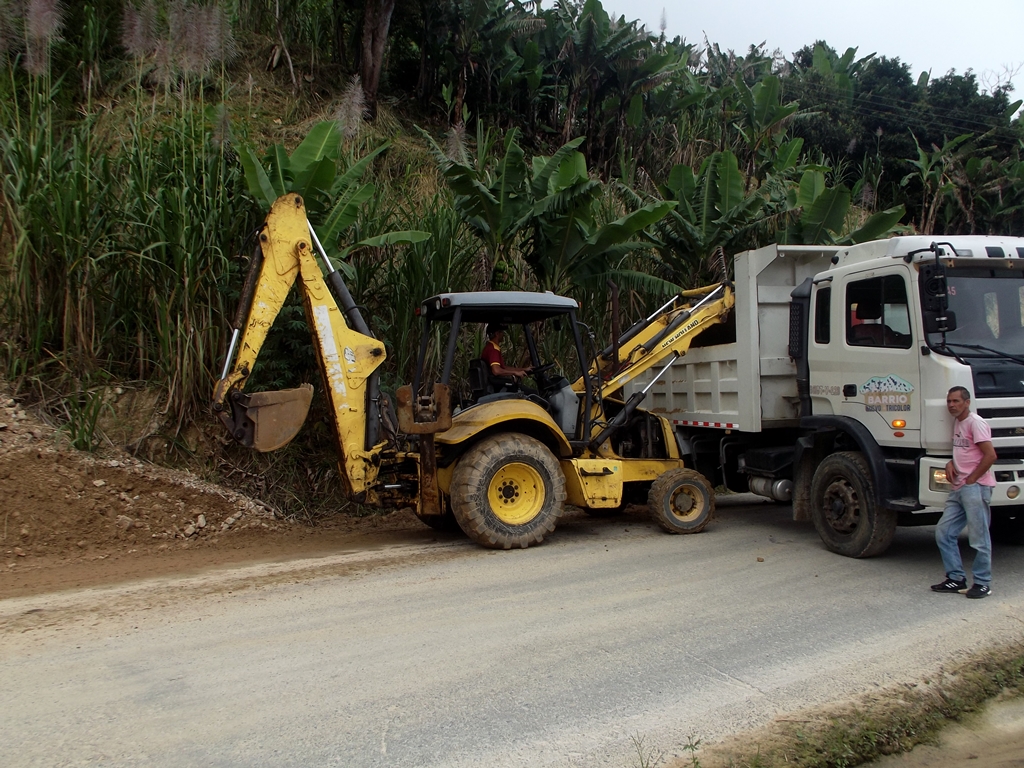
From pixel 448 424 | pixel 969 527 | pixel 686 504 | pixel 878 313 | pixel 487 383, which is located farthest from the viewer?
pixel 686 504

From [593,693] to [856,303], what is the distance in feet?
14.5

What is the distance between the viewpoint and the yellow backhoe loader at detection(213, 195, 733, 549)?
23.0 ft

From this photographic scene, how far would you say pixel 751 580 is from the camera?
620cm

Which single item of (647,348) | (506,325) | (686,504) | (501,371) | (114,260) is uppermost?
(114,260)

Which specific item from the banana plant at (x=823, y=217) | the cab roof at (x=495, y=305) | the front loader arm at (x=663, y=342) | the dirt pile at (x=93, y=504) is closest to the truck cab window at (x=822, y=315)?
the front loader arm at (x=663, y=342)

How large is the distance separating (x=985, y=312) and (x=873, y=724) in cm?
392

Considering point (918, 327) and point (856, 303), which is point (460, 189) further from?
point (918, 327)

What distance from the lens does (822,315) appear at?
7.33 m

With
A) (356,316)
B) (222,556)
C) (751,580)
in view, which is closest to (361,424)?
(356,316)

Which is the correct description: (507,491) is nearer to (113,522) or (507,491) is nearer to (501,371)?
(501,371)

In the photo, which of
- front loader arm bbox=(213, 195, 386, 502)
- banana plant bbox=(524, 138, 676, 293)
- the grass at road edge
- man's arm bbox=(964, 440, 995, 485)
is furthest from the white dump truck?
front loader arm bbox=(213, 195, 386, 502)

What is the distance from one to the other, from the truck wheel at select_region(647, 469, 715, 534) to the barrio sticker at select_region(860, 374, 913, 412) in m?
1.90

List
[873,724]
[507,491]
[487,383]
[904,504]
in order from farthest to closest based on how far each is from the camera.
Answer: [487,383] < [507,491] < [904,504] < [873,724]

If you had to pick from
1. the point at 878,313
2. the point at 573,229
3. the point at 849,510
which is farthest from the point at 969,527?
the point at 573,229
